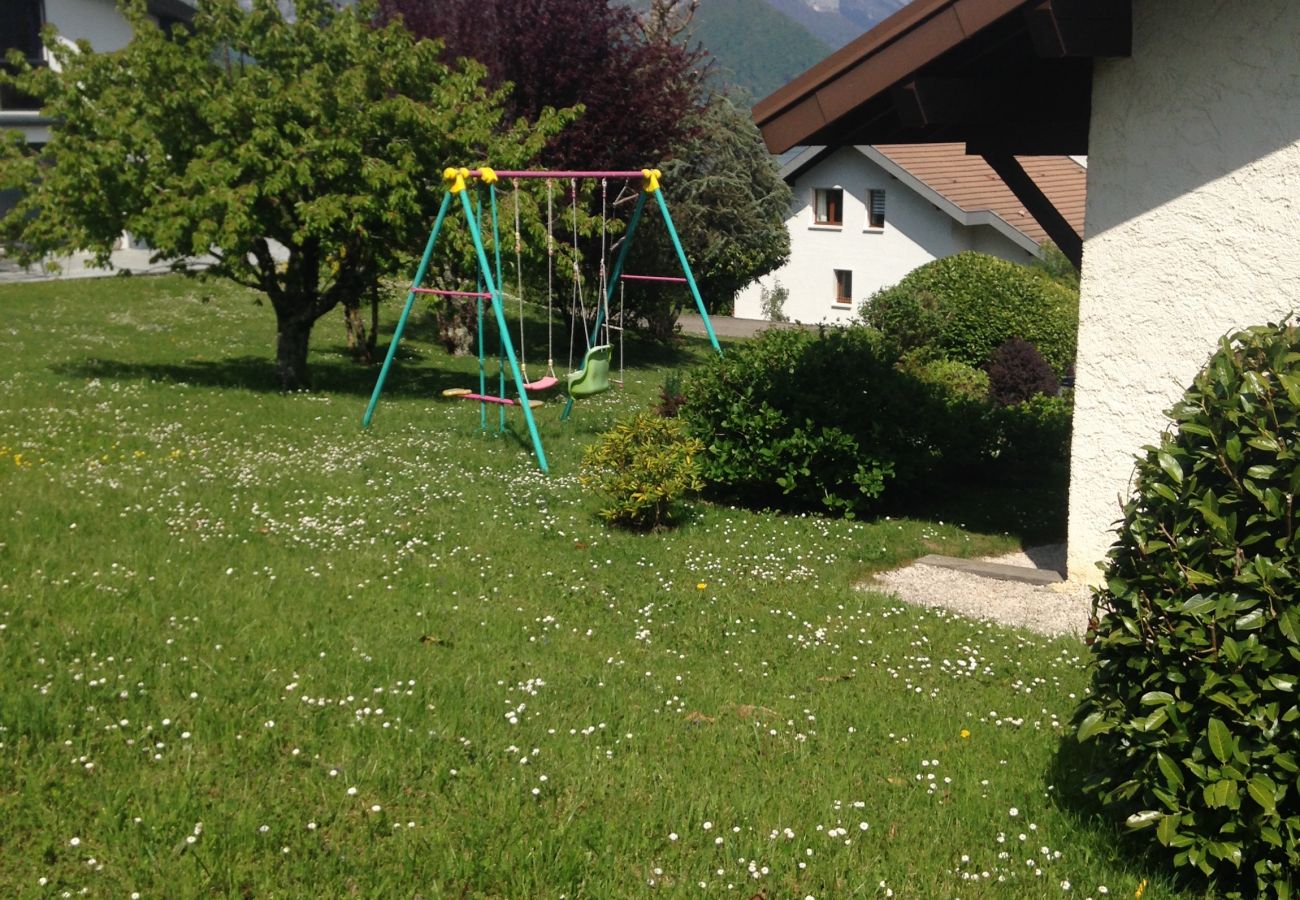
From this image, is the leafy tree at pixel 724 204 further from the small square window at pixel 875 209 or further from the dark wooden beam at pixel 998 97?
the dark wooden beam at pixel 998 97

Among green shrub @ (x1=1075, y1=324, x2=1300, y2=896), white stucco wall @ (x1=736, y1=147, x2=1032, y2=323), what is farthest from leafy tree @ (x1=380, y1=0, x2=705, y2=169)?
green shrub @ (x1=1075, y1=324, x2=1300, y2=896)

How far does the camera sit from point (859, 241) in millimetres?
42219

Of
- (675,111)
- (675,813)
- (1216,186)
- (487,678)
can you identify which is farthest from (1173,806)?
(675,111)

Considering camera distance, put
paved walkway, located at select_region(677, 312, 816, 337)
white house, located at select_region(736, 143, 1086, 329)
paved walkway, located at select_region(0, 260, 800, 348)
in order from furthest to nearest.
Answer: paved walkway, located at select_region(677, 312, 816, 337)
white house, located at select_region(736, 143, 1086, 329)
paved walkway, located at select_region(0, 260, 800, 348)

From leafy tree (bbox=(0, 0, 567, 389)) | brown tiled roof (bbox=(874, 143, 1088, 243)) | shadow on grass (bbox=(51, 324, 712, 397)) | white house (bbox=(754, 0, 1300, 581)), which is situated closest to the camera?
white house (bbox=(754, 0, 1300, 581))

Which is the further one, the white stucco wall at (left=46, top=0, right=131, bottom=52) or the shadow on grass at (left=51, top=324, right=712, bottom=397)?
the white stucco wall at (left=46, top=0, right=131, bottom=52)

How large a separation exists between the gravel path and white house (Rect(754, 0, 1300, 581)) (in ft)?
1.00

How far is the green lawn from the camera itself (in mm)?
4344

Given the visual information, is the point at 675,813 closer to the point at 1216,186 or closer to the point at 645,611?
the point at 645,611

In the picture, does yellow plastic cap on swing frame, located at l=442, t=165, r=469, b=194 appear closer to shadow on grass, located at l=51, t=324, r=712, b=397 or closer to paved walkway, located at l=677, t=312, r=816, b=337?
shadow on grass, located at l=51, t=324, r=712, b=397

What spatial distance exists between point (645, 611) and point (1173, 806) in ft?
11.9

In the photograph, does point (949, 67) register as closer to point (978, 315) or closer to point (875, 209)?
point (978, 315)

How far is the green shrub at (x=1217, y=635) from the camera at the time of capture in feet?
12.7

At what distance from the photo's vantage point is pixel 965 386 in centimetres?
1838
